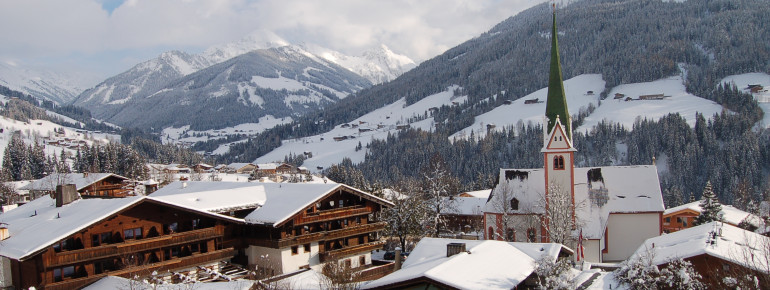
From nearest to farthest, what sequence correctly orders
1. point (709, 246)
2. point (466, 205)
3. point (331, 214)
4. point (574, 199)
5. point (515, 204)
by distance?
1. point (709, 246)
2. point (331, 214)
3. point (574, 199)
4. point (515, 204)
5. point (466, 205)

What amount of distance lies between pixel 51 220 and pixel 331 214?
19250 millimetres

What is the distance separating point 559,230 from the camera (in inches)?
1892

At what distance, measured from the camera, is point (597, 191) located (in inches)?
2365

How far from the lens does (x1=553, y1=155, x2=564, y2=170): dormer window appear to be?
191 ft

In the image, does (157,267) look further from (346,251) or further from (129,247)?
(346,251)

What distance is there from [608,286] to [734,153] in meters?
115

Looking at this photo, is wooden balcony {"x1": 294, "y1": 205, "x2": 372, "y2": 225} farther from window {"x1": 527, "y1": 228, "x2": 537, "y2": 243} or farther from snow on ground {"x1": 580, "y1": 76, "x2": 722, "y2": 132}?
snow on ground {"x1": 580, "y1": 76, "x2": 722, "y2": 132}

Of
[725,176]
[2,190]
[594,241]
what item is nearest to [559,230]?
[594,241]

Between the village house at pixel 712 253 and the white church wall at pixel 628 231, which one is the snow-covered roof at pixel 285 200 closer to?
the village house at pixel 712 253

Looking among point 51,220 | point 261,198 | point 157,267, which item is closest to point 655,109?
point 261,198

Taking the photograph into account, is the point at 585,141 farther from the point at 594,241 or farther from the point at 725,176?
the point at 594,241

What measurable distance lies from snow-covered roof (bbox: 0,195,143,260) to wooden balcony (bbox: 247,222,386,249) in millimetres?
10228

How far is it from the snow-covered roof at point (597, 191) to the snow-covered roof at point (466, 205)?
19.8 metres

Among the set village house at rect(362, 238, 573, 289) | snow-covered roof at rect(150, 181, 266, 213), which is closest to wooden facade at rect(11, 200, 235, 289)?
snow-covered roof at rect(150, 181, 266, 213)
